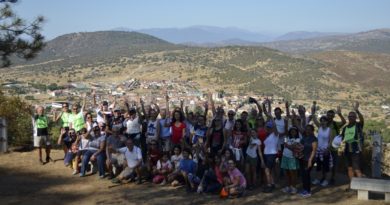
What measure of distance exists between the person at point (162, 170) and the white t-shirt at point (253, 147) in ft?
5.43

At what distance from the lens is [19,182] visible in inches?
415

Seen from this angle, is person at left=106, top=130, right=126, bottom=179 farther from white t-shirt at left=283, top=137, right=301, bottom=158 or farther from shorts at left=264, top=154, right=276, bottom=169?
white t-shirt at left=283, top=137, right=301, bottom=158

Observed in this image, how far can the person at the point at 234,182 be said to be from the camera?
8869 millimetres

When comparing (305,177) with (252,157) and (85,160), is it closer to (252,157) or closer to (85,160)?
(252,157)

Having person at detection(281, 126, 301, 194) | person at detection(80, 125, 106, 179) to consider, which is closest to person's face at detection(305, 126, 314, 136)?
person at detection(281, 126, 301, 194)

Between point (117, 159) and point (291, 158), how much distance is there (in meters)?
3.68

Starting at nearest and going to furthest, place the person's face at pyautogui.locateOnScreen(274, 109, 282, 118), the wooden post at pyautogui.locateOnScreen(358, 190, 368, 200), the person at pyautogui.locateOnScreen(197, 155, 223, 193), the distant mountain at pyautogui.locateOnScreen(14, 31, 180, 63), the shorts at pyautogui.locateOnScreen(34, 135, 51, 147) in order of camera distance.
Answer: the wooden post at pyautogui.locateOnScreen(358, 190, 368, 200), the person at pyautogui.locateOnScreen(197, 155, 223, 193), the person's face at pyautogui.locateOnScreen(274, 109, 282, 118), the shorts at pyautogui.locateOnScreen(34, 135, 51, 147), the distant mountain at pyautogui.locateOnScreen(14, 31, 180, 63)

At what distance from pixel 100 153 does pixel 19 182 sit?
1.88 metres

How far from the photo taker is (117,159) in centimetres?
1030

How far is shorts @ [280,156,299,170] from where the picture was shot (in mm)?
8914

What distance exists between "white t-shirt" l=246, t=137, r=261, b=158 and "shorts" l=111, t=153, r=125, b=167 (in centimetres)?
273

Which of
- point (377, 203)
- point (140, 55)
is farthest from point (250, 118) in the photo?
point (140, 55)

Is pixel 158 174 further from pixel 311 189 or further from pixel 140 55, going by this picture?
pixel 140 55

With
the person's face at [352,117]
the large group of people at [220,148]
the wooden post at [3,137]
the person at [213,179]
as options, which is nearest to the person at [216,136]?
the large group of people at [220,148]
